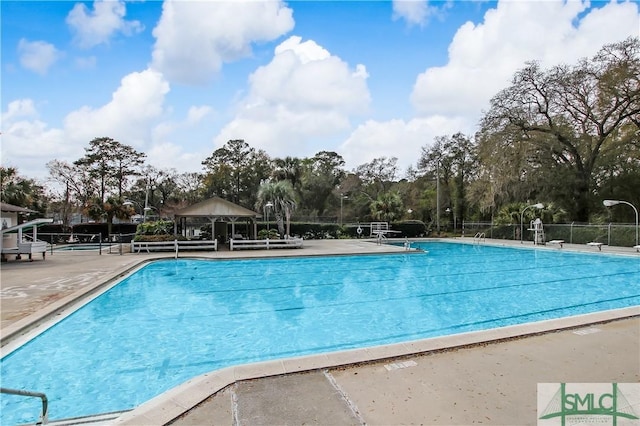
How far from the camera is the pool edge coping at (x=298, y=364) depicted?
9.48 ft

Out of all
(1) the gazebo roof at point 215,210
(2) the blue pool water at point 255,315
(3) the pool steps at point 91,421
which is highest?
(1) the gazebo roof at point 215,210

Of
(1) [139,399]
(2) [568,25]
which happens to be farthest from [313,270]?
(2) [568,25]

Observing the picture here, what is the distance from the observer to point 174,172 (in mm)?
35406

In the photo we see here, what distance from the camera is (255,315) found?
7.63 meters

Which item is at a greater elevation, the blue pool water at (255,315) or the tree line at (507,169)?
the tree line at (507,169)

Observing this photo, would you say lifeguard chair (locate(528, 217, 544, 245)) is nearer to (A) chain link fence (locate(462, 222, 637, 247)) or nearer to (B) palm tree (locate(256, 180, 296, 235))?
(A) chain link fence (locate(462, 222, 637, 247))

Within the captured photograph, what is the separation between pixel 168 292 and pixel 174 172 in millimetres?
28219

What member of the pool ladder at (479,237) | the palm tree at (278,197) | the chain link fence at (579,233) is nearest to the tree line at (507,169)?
the palm tree at (278,197)

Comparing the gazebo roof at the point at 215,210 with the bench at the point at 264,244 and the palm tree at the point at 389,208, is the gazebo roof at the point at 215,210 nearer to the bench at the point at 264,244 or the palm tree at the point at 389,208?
the bench at the point at 264,244

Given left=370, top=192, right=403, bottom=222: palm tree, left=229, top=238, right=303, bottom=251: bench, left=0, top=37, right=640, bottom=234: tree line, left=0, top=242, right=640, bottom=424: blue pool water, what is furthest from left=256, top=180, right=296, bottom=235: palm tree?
left=370, top=192, right=403, bottom=222: palm tree

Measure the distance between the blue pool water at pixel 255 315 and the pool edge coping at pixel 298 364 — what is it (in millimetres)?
1314

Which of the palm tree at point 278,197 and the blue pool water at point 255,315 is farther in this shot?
the palm tree at point 278,197

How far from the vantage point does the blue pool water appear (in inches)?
184

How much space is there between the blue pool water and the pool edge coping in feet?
4.31
